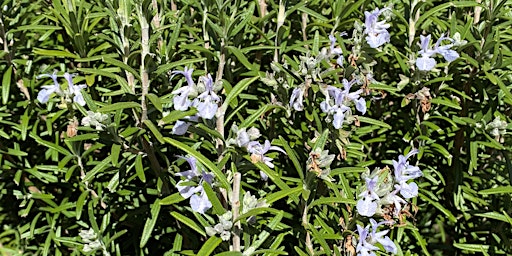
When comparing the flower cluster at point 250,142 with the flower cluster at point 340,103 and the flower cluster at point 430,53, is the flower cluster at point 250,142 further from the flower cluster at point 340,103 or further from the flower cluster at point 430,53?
the flower cluster at point 430,53

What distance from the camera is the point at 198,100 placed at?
156 cm

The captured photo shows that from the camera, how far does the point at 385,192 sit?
164 cm

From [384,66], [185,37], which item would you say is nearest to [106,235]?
[185,37]

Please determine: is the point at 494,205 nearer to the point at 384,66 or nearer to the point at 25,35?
the point at 384,66

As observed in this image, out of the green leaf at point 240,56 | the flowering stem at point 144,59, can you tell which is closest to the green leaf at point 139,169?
the flowering stem at point 144,59

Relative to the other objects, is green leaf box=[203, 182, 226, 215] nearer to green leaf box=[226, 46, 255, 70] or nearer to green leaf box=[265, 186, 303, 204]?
green leaf box=[265, 186, 303, 204]

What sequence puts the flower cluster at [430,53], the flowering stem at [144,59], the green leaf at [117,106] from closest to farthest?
the green leaf at [117,106]
the flowering stem at [144,59]
the flower cluster at [430,53]

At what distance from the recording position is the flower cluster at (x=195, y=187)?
1539 millimetres

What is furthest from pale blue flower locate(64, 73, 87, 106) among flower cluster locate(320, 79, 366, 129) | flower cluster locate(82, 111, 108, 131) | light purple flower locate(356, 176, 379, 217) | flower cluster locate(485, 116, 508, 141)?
flower cluster locate(485, 116, 508, 141)

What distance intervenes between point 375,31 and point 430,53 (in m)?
0.23

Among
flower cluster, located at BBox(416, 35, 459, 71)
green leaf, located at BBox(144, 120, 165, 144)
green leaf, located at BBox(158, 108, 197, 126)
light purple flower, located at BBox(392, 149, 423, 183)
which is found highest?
green leaf, located at BBox(158, 108, 197, 126)

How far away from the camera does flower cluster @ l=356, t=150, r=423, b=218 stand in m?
1.61

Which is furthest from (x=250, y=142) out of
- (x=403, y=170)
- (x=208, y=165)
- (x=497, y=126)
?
(x=497, y=126)

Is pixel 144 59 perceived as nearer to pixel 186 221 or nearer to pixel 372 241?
pixel 186 221
